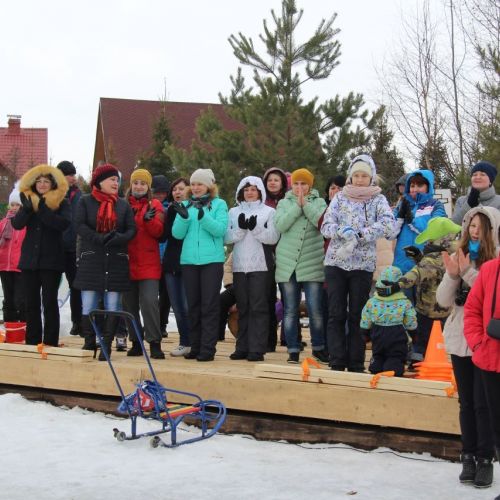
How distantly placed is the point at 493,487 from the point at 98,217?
13.8 ft

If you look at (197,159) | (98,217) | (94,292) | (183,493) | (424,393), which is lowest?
(183,493)

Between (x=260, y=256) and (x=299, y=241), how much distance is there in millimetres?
431

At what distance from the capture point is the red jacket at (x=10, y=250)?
9414 millimetres

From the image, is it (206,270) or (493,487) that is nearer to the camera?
(493,487)

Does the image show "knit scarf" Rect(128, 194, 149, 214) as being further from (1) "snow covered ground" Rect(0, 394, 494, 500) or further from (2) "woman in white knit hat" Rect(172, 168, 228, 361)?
(1) "snow covered ground" Rect(0, 394, 494, 500)

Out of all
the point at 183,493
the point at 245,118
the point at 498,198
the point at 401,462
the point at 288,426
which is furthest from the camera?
the point at 245,118

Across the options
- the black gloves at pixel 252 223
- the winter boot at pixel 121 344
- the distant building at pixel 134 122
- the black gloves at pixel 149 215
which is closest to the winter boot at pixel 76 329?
the winter boot at pixel 121 344

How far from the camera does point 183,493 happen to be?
16.4 feet

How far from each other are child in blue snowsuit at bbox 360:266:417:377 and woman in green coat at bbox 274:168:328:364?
0.92 m

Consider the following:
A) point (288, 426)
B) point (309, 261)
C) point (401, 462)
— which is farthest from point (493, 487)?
point (309, 261)

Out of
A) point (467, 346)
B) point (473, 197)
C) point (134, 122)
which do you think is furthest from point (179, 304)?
point (134, 122)

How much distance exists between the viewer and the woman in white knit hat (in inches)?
297

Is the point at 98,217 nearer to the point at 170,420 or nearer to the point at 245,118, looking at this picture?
the point at 170,420

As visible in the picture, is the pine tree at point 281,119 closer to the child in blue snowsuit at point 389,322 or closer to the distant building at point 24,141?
the child in blue snowsuit at point 389,322
